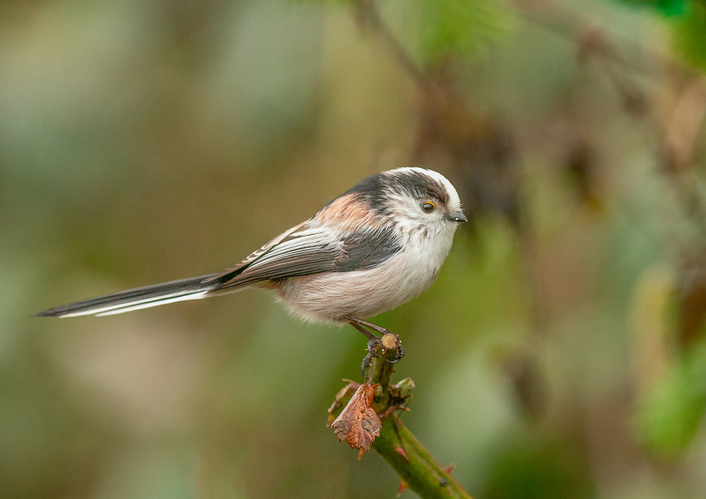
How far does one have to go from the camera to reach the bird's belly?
196 cm

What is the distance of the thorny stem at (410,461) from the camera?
1481 mm

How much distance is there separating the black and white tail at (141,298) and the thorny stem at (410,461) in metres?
0.81

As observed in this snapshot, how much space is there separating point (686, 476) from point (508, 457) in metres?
0.76

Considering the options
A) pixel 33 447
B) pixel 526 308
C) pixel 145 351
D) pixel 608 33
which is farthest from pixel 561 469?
pixel 33 447

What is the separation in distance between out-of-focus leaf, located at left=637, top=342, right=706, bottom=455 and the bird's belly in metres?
0.74

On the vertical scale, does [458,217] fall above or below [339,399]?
above

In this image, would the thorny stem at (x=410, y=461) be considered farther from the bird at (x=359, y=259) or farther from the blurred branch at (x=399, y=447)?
the bird at (x=359, y=259)

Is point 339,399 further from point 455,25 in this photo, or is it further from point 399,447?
point 455,25

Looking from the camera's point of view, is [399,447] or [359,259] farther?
[359,259]

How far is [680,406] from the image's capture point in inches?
75.0

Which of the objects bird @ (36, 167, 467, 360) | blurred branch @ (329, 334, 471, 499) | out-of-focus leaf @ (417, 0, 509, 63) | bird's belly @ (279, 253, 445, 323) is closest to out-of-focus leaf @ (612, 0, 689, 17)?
out-of-focus leaf @ (417, 0, 509, 63)

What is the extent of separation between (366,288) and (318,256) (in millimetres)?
192

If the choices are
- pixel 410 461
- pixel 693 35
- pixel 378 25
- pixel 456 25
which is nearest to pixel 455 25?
pixel 456 25

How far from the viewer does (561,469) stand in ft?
9.47
